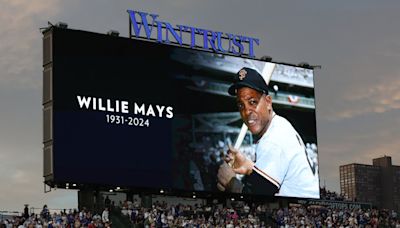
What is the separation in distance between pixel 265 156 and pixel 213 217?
132 inches

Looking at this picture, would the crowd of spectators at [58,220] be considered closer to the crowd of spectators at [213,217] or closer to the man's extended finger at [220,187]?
the crowd of spectators at [213,217]

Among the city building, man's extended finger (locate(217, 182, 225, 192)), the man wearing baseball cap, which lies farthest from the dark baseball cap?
the city building

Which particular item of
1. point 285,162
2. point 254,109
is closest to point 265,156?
point 285,162

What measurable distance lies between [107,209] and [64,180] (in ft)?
7.88

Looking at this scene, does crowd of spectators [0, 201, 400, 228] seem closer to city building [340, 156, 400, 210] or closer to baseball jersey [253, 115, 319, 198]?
baseball jersey [253, 115, 319, 198]

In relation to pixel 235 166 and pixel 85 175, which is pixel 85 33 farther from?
pixel 235 166

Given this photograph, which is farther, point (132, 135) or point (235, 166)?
point (235, 166)

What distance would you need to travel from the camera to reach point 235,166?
134 ft

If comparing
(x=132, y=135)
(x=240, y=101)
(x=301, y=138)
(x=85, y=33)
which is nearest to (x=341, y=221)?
(x=301, y=138)

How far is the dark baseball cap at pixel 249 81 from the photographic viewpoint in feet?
136

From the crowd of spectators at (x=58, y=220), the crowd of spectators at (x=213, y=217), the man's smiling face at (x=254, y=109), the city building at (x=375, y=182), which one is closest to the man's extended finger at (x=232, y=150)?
the man's smiling face at (x=254, y=109)

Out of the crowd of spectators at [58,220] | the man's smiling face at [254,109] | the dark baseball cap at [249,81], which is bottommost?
the crowd of spectators at [58,220]

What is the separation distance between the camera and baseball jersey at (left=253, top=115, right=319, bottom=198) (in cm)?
4169

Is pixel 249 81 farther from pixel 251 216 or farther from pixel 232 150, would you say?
pixel 251 216
